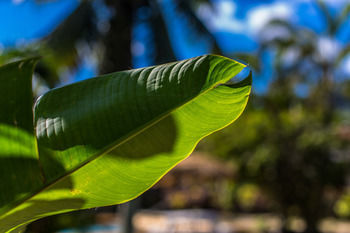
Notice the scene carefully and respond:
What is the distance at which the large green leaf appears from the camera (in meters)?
0.80

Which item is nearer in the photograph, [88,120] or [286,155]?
[88,120]

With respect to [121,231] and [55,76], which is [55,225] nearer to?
[121,231]

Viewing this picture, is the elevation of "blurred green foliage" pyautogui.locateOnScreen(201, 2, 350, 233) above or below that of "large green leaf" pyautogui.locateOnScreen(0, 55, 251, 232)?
below

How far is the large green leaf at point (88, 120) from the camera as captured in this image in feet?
2.61

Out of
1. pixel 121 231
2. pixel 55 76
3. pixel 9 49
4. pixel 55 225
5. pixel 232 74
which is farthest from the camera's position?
pixel 55 76

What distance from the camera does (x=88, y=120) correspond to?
82 cm

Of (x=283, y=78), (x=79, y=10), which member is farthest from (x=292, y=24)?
(x=79, y=10)

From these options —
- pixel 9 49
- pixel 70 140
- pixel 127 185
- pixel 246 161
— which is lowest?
pixel 246 161

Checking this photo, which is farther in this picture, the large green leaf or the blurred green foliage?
the blurred green foliage

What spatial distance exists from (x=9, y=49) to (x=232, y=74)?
6.86 meters

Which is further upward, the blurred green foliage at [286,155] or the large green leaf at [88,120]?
the large green leaf at [88,120]

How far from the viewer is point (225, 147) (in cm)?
948

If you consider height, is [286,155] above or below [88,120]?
below

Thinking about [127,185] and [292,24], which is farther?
[292,24]
